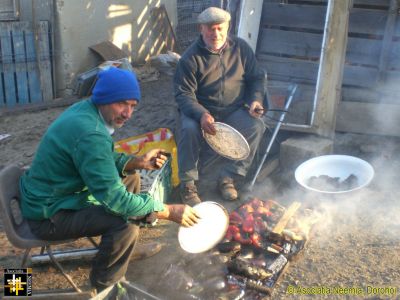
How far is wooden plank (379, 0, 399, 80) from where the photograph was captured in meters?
6.69

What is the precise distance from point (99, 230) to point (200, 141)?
2099mm

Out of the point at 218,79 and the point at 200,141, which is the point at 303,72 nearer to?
the point at 218,79

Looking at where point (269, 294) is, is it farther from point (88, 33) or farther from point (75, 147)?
point (88, 33)

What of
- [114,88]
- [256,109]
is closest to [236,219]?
[256,109]

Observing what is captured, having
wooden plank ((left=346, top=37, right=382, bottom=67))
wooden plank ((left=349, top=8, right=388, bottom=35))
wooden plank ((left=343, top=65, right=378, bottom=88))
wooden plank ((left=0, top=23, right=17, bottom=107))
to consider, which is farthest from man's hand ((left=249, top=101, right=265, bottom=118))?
wooden plank ((left=0, top=23, right=17, bottom=107))

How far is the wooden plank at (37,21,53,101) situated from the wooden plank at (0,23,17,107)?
1.64 feet

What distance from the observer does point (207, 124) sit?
4.89 meters

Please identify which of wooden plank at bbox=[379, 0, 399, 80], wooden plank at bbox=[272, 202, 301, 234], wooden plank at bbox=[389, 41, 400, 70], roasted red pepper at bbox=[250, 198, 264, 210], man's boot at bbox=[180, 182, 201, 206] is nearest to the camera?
wooden plank at bbox=[272, 202, 301, 234]

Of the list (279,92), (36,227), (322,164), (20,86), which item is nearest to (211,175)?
(322,164)

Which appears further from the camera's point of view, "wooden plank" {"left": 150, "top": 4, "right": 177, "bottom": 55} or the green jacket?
"wooden plank" {"left": 150, "top": 4, "right": 177, "bottom": 55}

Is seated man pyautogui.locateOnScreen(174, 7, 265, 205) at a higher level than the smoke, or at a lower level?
higher

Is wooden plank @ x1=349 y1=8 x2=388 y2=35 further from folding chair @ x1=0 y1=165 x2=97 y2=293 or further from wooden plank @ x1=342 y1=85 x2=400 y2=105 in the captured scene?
folding chair @ x1=0 y1=165 x2=97 y2=293

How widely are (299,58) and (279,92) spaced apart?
79 centimetres

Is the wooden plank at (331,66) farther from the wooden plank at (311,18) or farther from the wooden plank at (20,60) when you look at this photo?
the wooden plank at (20,60)
